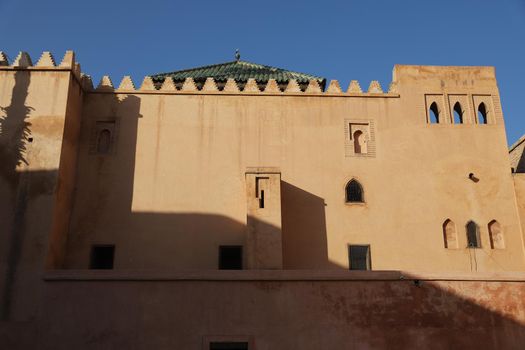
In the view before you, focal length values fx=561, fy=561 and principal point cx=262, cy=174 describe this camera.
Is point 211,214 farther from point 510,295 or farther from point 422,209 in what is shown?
point 510,295

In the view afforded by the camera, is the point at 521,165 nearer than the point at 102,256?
No

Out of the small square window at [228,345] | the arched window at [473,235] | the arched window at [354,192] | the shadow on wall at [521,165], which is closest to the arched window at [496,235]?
the arched window at [473,235]

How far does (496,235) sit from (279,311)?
253 inches

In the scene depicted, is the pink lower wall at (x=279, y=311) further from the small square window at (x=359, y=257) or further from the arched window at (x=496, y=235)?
the arched window at (x=496, y=235)

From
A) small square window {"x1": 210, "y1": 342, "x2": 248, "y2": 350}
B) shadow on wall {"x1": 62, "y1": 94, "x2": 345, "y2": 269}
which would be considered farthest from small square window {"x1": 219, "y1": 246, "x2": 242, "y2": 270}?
small square window {"x1": 210, "y1": 342, "x2": 248, "y2": 350}

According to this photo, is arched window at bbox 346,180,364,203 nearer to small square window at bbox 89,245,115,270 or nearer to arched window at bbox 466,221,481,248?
arched window at bbox 466,221,481,248

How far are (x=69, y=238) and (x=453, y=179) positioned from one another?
994 cm

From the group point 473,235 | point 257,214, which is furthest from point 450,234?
point 257,214

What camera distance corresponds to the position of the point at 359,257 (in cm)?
1418

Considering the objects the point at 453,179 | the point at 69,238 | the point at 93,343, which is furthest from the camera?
the point at 453,179

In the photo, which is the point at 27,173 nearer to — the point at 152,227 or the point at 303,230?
the point at 152,227

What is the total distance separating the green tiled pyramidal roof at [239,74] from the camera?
18688 mm

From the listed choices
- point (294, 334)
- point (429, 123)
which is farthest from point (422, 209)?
point (294, 334)

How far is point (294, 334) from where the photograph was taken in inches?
456
